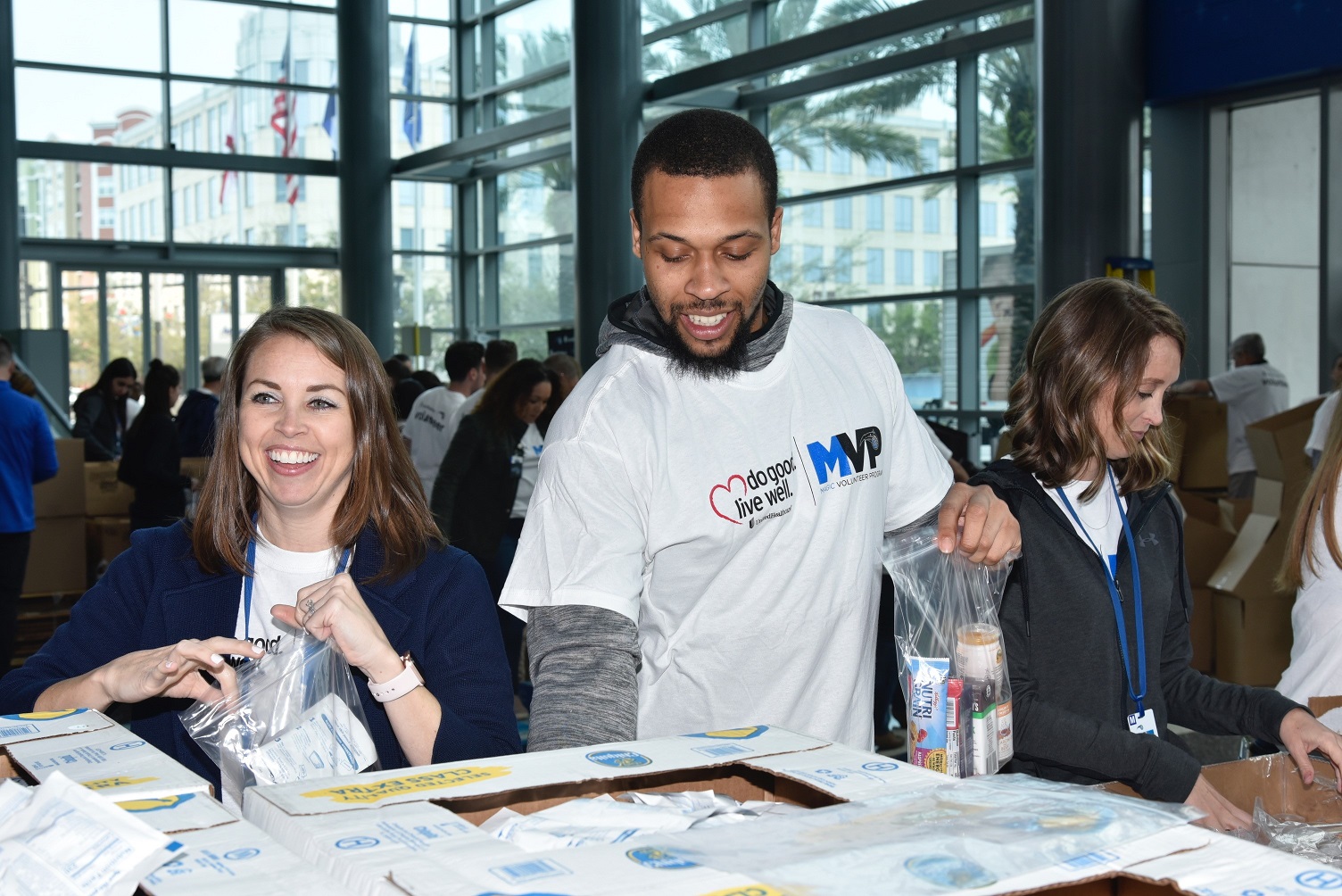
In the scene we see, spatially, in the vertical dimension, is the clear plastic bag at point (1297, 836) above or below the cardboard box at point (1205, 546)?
above

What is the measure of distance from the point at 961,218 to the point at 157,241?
30.0 ft

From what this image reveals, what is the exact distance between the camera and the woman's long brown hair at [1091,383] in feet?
6.59

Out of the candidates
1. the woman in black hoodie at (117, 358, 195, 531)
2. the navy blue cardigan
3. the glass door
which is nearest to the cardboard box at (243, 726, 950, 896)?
the navy blue cardigan

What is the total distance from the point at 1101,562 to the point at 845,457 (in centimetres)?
49

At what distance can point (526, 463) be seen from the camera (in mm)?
5543

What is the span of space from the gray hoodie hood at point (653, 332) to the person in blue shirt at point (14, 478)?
178 inches

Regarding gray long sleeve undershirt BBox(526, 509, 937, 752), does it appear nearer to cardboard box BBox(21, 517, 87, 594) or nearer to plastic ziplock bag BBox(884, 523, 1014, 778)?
plastic ziplock bag BBox(884, 523, 1014, 778)

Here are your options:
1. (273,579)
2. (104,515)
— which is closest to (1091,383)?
(273,579)

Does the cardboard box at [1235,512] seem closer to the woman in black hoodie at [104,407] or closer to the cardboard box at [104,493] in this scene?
the cardboard box at [104,493]

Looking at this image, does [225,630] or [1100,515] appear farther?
[1100,515]

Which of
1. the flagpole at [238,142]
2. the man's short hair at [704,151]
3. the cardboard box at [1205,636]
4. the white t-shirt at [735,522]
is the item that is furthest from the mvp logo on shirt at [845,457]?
the flagpole at [238,142]

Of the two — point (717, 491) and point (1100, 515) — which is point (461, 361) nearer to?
point (1100, 515)

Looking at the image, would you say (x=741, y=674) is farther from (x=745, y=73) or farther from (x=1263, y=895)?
(x=745, y=73)

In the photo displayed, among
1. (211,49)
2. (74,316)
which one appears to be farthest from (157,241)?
(211,49)
